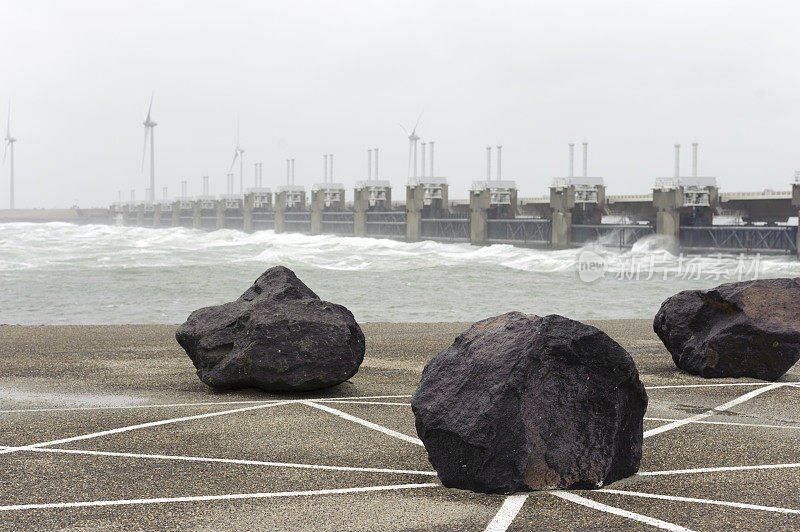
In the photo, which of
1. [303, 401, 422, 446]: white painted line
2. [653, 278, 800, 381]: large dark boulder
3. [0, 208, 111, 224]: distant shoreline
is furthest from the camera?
[0, 208, 111, 224]: distant shoreline

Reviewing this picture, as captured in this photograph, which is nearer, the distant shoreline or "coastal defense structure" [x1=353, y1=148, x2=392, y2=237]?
"coastal defense structure" [x1=353, y1=148, x2=392, y2=237]

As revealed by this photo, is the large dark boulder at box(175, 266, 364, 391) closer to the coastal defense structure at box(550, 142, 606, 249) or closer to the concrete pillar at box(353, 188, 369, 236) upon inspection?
the coastal defense structure at box(550, 142, 606, 249)

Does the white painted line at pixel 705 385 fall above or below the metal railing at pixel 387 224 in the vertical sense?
below

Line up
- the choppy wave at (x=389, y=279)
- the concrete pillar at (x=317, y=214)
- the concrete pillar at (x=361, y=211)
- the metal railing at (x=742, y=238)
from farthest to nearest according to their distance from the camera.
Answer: the concrete pillar at (x=317, y=214), the concrete pillar at (x=361, y=211), the metal railing at (x=742, y=238), the choppy wave at (x=389, y=279)

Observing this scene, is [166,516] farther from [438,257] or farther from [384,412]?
[438,257]

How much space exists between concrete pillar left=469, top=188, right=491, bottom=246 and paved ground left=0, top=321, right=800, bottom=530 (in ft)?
219

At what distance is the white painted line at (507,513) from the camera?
17.4 ft

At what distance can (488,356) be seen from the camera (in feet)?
20.9

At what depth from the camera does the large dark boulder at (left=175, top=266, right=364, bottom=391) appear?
9.85 m

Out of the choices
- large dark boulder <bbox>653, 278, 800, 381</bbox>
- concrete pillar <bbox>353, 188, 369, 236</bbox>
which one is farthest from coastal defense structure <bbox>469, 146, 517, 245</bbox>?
large dark boulder <bbox>653, 278, 800, 381</bbox>

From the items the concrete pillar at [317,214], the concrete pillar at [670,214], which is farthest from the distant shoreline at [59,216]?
the concrete pillar at [670,214]

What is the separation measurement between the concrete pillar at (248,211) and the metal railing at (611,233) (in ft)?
199

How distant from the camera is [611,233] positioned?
2680 inches

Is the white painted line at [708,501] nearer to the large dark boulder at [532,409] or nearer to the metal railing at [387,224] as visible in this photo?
the large dark boulder at [532,409]
